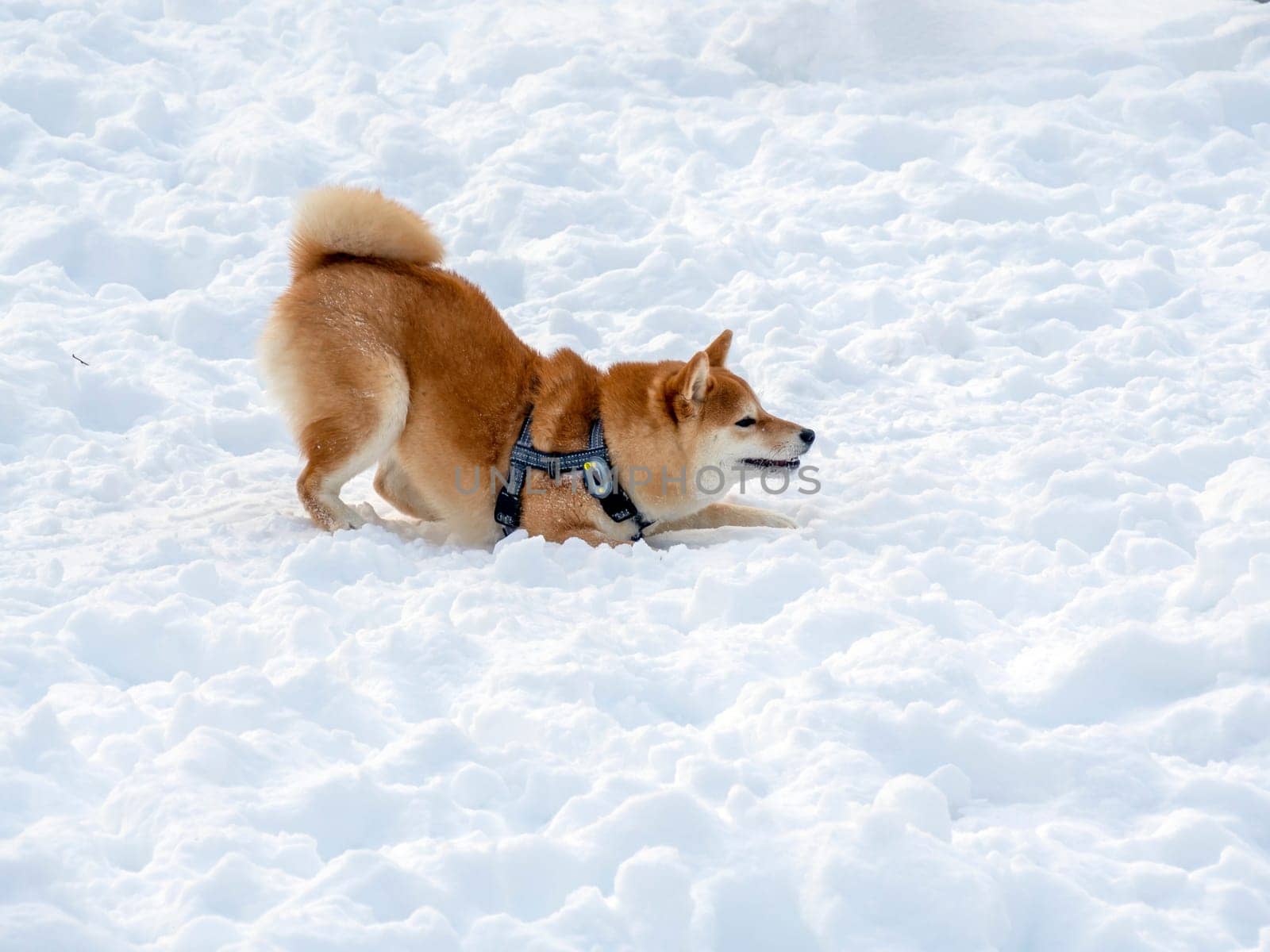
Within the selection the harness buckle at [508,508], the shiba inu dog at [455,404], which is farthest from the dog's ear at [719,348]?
the harness buckle at [508,508]

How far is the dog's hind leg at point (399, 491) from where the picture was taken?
548 cm

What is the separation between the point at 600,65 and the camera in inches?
358

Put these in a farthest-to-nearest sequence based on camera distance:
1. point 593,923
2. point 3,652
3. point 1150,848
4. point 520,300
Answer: point 520,300, point 3,652, point 1150,848, point 593,923

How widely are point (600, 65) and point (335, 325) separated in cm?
473

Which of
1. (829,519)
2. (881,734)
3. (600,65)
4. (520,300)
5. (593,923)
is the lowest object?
(593,923)

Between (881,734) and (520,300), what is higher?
(520,300)

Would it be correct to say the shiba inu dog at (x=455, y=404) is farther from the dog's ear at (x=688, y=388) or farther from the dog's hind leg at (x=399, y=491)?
the dog's hind leg at (x=399, y=491)

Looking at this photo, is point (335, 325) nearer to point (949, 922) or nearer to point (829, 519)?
point (829, 519)

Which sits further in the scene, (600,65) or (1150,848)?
(600,65)

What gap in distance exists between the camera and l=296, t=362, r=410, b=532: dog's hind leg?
16.5 ft

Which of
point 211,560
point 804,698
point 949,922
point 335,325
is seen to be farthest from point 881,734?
point 335,325

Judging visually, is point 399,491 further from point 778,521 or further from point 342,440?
point 778,521

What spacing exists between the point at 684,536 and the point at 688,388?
673mm

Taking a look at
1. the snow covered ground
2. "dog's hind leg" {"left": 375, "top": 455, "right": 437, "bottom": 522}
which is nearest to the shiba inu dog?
"dog's hind leg" {"left": 375, "top": 455, "right": 437, "bottom": 522}
